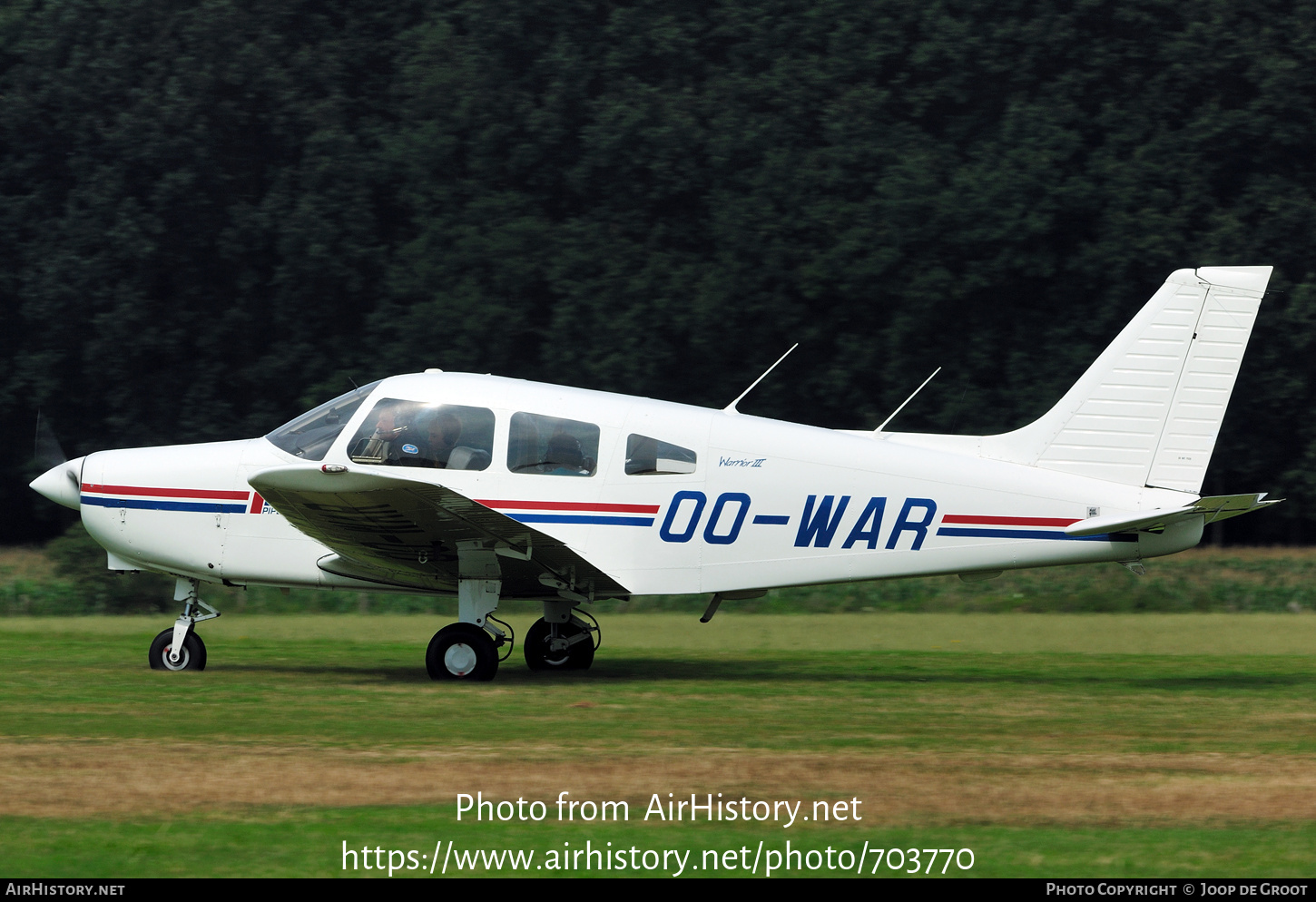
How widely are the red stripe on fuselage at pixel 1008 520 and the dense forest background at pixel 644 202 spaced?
42.5 ft

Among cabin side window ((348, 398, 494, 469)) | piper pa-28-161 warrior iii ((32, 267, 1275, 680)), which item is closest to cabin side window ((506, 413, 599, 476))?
piper pa-28-161 warrior iii ((32, 267, 1275, 680))

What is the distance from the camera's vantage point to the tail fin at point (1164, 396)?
952 centimetres

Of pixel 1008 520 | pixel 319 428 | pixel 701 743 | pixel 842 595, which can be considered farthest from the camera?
pixel 842 595

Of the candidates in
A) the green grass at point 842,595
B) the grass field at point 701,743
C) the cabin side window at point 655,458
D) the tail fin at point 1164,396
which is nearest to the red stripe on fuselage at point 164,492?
the grass field at point 701,743

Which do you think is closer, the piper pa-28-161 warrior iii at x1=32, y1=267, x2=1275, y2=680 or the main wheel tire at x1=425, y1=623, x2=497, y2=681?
the piper pa-28-161 warrior iii at x1=32, y1=267, x2=1275, y2=680

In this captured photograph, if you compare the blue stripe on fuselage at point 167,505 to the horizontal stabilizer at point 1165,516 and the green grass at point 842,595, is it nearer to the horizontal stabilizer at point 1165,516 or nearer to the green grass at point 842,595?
Result: the green grass at point 842,595

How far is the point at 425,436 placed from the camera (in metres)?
9.53

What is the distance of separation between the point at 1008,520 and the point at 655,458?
2420 mm

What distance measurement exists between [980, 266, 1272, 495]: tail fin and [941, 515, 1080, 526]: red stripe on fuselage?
0.41m

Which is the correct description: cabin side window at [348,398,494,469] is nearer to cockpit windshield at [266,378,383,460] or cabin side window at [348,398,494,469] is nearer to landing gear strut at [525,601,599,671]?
cockpit windshield at [266,378,383,460]

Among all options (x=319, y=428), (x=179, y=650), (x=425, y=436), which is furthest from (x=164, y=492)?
(x=425, y=436)

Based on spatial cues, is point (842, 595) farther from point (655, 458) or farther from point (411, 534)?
point (411, 534)

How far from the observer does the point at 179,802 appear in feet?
18.3

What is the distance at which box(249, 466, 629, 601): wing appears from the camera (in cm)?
851
